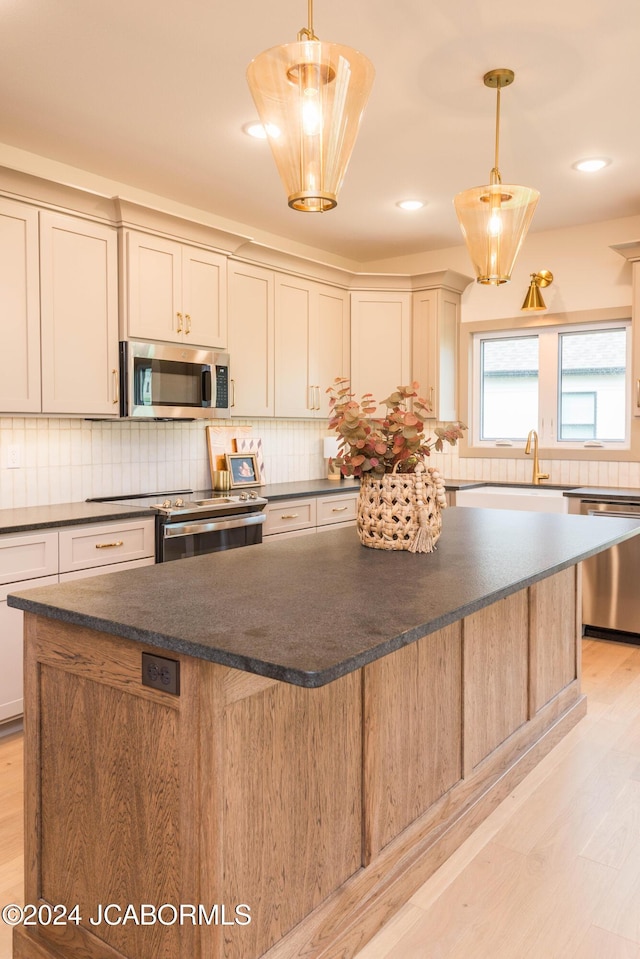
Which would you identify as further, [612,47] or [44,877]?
[612,47]

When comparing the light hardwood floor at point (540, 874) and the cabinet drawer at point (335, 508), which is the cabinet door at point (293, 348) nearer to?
the cabinet drawer at point (335, 508)

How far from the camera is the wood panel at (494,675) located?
223 cm

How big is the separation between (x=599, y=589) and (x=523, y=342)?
6.45 ft

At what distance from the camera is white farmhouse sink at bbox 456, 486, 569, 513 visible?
471 centimetres

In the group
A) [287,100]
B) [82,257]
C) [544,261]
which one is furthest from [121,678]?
[544,261]

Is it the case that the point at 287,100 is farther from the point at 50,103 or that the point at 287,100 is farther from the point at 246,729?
the point at 50,103

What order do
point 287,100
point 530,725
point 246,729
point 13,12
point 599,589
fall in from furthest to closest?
point 599,589 < point 530,725 < point 13,12 < point 287,100 < point 246,729

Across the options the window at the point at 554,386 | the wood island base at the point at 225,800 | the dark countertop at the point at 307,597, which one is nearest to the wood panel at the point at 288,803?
the wood island base at the point at 225,800

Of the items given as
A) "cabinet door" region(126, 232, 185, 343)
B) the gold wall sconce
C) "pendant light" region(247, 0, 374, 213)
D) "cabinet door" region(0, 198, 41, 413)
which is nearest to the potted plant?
"pendant light" region(247, 0, 374, 213)

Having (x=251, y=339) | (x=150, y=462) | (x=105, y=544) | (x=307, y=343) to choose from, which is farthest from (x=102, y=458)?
(x=307, y=343)

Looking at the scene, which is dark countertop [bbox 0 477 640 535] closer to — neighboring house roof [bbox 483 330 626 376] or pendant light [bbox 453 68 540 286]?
neighboring house roof [bbox 483 330 626 376]

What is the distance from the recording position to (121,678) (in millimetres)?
1481

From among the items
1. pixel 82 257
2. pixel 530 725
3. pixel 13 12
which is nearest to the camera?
pixel 13 12

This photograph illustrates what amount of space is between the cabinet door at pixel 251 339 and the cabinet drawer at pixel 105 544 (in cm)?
124
